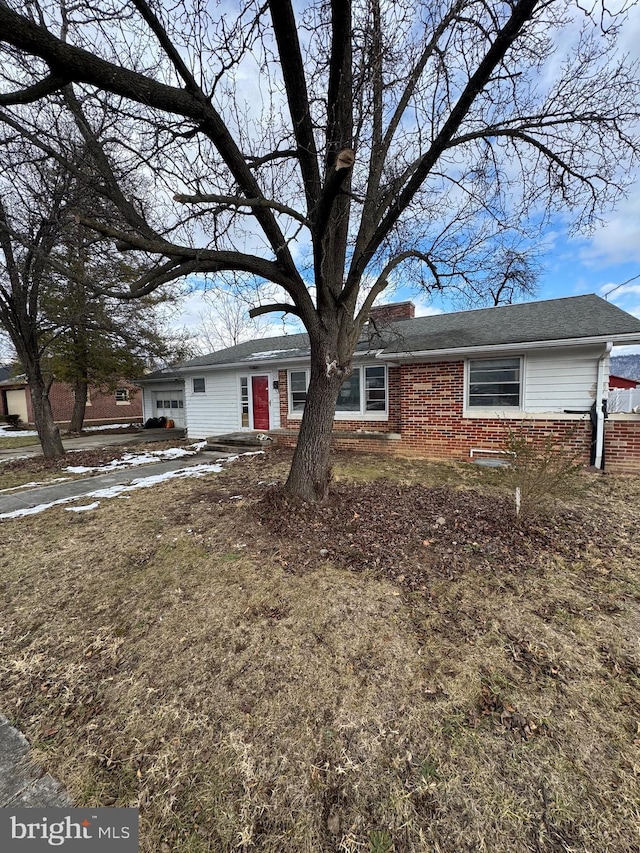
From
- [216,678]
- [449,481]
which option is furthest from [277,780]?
[449,481]

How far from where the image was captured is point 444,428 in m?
8.50

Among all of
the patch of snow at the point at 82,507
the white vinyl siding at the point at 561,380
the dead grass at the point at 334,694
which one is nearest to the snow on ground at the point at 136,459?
the patch of snow at the point at 82,507

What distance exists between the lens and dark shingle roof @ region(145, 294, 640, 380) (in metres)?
6.79

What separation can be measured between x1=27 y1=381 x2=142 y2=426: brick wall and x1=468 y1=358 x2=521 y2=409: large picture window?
20.3 meters

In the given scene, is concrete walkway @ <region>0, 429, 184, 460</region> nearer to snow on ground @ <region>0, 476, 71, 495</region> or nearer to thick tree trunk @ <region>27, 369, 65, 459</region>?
thick tree trunk @ <region>27, 369, 65, 459</region>

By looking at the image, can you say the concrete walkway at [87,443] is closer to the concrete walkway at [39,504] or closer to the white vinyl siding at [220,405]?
the concrete walkway at [39,504]

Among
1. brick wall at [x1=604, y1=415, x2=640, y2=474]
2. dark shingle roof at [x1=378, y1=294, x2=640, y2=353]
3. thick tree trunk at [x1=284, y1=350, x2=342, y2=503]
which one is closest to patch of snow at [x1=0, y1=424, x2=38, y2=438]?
thick tree trunk at [x1=284, y1=350, x2=342, y2=503]

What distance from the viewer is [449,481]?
21.3ft

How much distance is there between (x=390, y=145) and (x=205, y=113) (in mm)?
2389

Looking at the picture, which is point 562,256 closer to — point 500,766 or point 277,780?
point 500,766

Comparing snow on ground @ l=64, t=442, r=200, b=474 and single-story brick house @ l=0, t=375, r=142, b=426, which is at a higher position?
single-story brick house @ l=0, t=375, r=142, b=426

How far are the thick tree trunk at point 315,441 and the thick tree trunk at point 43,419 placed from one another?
831 centimetres

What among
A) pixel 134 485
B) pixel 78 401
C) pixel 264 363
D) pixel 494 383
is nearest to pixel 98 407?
pixel 78 401

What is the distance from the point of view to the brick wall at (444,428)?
6.89 metres
